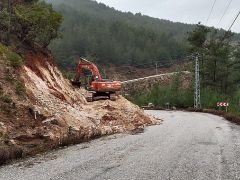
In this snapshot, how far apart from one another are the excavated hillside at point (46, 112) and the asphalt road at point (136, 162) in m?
1.38

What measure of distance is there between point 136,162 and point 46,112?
8.37m

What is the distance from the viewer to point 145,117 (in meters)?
32.0

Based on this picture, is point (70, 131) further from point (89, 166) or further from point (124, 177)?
point (124, 177)

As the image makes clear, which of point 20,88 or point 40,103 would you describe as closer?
point 20,88

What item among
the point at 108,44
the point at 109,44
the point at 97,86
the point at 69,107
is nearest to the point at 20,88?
the point at 69,107

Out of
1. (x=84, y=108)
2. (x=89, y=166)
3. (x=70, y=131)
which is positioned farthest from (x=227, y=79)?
(x=89, y=166)

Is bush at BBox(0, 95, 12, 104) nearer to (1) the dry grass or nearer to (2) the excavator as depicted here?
(1) the dry grass

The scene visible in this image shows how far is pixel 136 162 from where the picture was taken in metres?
14.2

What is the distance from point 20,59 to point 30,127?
17.8 feet

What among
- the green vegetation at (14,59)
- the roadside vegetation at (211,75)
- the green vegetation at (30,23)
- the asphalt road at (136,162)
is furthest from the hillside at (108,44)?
the asphalt road at (136,162)

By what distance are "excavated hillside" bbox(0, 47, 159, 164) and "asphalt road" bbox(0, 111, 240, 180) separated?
1382 mm

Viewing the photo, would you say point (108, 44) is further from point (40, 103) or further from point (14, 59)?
point (40, 103)

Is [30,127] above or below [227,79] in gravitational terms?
below

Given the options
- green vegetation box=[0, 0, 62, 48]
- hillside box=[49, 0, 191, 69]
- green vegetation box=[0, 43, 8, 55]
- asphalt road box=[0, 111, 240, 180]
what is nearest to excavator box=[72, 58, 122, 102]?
green vegetation box=[0, 0, 62, 48]
